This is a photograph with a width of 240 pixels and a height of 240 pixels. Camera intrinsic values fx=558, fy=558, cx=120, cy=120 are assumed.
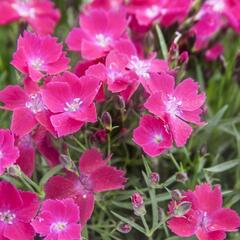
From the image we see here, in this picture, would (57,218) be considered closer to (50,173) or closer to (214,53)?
(50,173)

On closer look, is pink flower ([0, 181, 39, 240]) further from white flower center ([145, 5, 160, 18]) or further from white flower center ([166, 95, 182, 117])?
white flower center ([145, 5, 160, 18])

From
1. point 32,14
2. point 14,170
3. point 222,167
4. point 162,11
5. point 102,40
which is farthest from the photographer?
point 32,14

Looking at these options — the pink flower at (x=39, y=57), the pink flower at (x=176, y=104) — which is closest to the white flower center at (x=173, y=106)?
the pink flower at (x=176, y=104)

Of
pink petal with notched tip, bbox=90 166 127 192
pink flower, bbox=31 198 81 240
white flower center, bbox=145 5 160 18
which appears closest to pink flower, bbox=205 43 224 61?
white flower center, bbox=145 5 160 18

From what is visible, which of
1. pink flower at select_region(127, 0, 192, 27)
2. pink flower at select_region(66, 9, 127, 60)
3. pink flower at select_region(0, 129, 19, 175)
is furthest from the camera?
pink flower at select_region(127, 0, 192, 27)

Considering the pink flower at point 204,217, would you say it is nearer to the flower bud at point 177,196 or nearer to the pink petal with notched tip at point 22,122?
the flower bud at point 177,196

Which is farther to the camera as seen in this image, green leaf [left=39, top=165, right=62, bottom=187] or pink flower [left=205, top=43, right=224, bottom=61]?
pink flower [left=205, top=43, right=224, bottom=61]

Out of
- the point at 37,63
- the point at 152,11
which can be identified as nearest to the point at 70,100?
the point at 37,63
